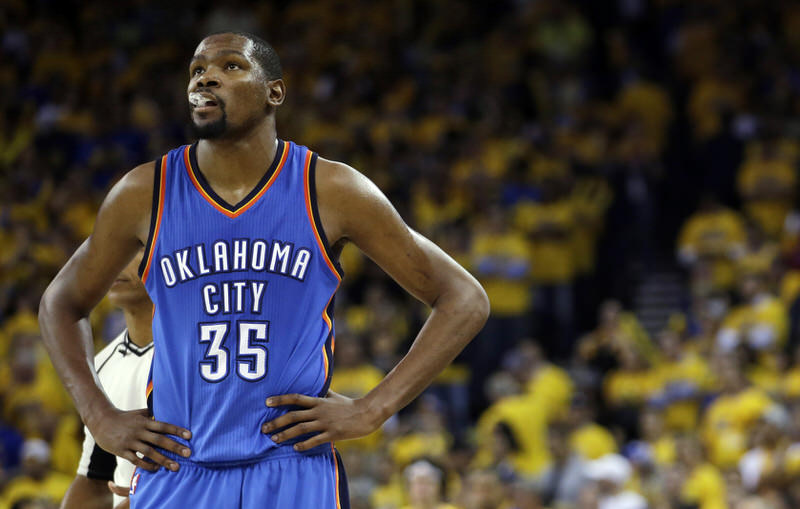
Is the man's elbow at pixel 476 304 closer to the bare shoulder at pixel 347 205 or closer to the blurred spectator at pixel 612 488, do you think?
the bare shoulder at pixel 347 205

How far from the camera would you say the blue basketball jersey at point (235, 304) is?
3.05 m

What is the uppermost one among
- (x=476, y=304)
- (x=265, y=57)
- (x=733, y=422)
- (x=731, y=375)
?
(x=731, y=375)

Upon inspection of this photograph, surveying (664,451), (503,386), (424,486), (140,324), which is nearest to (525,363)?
(503,386)

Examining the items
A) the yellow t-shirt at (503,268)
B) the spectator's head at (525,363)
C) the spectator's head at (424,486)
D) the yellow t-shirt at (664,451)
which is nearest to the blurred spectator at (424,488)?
the spectator's head at (424,486)

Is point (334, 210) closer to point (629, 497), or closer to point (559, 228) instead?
point (629, 497)

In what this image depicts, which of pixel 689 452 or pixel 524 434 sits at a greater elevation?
pixel 524 434

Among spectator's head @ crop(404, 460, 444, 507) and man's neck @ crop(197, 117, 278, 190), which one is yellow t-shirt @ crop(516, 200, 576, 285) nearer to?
spectator's head @ crop(404, 460, 444, 507)

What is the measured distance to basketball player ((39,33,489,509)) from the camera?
306cm

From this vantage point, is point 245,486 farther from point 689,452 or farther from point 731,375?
point 731,375

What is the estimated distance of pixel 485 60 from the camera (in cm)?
1653

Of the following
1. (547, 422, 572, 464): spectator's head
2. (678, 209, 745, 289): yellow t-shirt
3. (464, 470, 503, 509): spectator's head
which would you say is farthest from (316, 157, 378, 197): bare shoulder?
(678, 209, 745, 289): yellow t-shirt

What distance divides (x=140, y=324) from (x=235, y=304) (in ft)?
4.18

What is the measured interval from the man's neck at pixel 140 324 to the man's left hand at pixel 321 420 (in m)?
1.26

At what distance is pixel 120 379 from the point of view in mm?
4184
